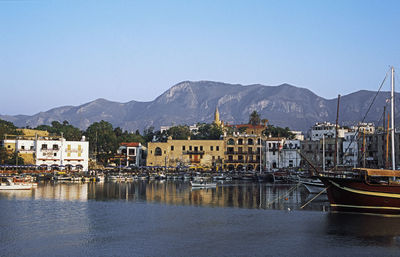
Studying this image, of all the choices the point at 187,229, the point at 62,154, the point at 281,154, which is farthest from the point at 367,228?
the point at 281,154

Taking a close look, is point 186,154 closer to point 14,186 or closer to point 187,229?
point 14,186

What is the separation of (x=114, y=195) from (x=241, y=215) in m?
25.2

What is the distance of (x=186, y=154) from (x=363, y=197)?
8090 cm

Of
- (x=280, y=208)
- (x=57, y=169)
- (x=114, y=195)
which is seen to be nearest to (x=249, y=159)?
(x=57, y=169)

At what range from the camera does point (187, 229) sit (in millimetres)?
36719

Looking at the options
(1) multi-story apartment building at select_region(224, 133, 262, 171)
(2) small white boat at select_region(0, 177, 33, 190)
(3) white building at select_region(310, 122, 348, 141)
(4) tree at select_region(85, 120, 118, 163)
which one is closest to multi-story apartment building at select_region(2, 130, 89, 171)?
(4) tree at select_region(85, 120, 118, 163)

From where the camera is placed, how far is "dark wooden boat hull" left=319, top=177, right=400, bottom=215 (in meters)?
41.3

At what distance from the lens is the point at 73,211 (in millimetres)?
46688

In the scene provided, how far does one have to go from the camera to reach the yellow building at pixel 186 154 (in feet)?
397

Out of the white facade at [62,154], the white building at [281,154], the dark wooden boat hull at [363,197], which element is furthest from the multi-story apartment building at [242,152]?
the dark wooden boat hull at [363,197]

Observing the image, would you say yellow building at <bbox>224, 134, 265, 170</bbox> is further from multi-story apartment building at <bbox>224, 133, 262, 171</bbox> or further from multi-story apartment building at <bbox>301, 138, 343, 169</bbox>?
multi-story apartment building at <bbox>301, 138, 343, 169</bbox>

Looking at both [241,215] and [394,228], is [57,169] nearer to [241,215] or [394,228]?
[241,215]

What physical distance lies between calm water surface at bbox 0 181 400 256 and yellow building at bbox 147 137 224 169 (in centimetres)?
6540

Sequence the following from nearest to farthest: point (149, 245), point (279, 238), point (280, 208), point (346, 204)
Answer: point (149, 245) → point (279, 238) → point (346, 204) → point (280, 208)
